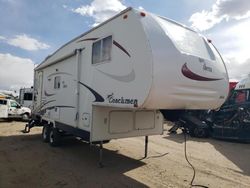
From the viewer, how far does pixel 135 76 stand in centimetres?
469

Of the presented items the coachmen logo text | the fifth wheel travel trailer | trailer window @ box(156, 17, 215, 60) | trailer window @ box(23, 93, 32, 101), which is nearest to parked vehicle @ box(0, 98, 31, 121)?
trailer window @ box(23, 93, 32, 101)

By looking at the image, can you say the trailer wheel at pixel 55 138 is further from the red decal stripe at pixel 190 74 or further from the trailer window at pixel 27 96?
the trailer window at pixel 27 96

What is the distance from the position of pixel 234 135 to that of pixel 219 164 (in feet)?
14.4

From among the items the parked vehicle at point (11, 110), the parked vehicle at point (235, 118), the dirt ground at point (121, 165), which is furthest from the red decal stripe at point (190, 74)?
the parked vehicle at point (11, 110)

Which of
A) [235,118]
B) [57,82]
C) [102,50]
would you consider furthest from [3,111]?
[235,118]

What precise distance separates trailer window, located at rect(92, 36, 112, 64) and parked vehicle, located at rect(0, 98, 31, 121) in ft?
45.2

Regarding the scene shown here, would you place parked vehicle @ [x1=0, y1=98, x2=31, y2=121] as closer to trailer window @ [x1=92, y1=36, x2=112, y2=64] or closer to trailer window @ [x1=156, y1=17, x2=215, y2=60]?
trailer window @ [x1=92, y1=36, x2=112, y2=64]

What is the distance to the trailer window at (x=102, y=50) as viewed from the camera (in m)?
5.67

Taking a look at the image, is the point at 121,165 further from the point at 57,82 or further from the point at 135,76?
the point at 57,82

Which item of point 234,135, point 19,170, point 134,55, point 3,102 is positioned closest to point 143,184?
point 134,55

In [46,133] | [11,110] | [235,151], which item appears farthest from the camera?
[11,110]

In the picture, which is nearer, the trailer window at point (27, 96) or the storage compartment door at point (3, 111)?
the storage compartment door at point (3, 111)

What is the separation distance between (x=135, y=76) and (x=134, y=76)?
0.04m

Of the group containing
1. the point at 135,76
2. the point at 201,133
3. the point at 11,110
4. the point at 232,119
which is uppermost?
the point at 135,76
